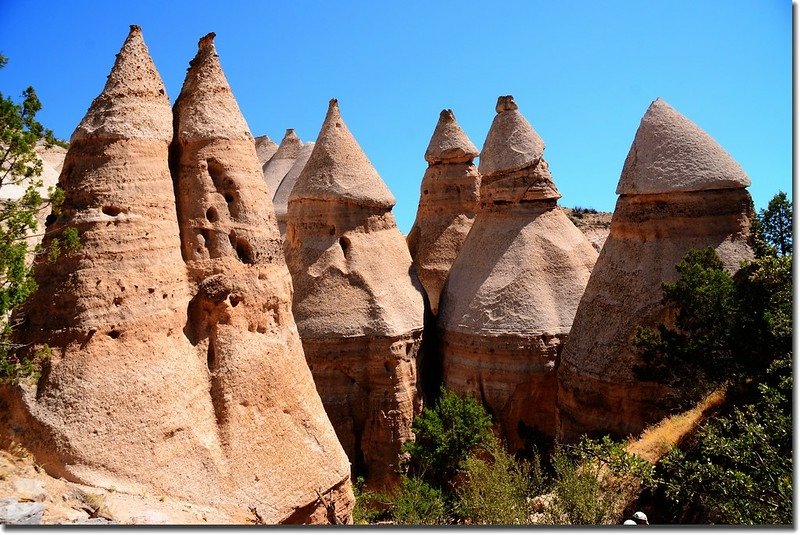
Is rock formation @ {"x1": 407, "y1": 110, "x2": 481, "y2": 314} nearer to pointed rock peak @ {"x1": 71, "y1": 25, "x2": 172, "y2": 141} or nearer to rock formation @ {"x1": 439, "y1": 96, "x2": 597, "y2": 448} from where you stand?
rock formation @ {"x1": 439, "y1": 96, "x2": 597, "y2": 448}

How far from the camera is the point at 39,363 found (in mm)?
8820

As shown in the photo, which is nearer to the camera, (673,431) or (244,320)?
(244,320)

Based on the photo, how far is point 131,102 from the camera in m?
9.87

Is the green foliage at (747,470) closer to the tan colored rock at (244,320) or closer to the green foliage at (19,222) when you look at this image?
the tan colored rock at (244,320)

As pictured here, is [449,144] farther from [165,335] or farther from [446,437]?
[165,335]

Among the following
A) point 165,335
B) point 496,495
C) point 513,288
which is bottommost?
point 496,495

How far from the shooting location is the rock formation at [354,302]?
17.2 meters

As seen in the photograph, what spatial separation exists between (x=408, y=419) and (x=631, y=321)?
5.77 meters

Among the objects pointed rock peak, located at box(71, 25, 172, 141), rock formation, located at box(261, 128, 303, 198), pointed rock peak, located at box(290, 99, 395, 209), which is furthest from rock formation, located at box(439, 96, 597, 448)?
rock formation, located at box(261, 128, 303, 198)

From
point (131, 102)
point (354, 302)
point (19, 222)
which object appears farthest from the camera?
point (354, 302)

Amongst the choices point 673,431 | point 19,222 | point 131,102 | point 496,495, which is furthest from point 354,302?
point 19,222

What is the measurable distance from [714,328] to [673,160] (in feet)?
13.7

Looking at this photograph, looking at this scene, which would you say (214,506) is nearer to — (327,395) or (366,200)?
(327,395)

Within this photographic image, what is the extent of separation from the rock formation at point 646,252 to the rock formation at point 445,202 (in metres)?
7.73
